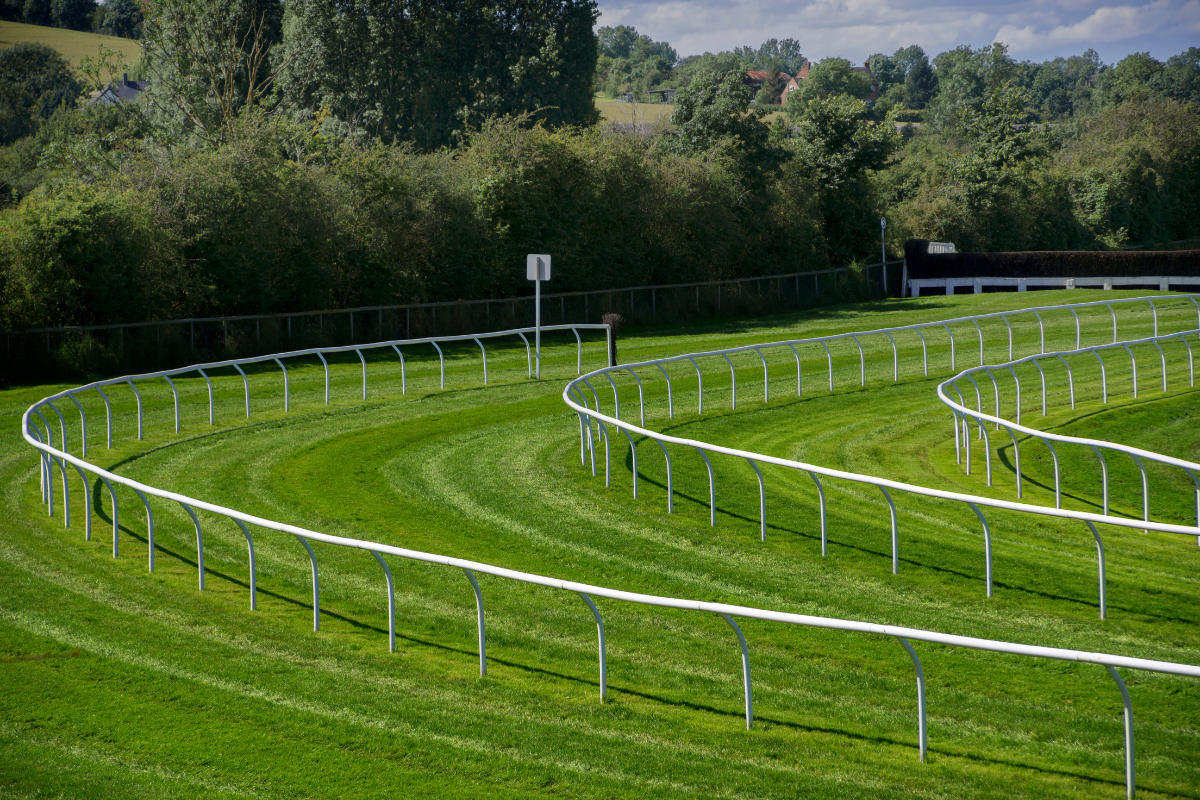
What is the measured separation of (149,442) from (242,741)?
1094 centimetres

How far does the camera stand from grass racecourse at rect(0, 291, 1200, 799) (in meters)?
5.69

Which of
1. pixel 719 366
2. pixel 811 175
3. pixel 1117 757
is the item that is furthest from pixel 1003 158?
pixel 1117 757

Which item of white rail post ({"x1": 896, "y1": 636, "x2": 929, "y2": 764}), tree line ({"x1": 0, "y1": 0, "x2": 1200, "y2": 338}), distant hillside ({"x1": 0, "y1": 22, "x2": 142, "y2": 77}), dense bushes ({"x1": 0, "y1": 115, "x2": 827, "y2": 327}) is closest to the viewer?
white rail post ({"x1": 896, "y1": 636, "x2": 929, "y2": 764})

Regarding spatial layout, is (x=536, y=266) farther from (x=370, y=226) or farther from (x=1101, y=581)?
(x=1101, y=581)

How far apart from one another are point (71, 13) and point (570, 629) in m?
140

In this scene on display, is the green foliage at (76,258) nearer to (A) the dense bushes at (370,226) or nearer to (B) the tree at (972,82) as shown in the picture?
(A) the dense bushes at (370,226)

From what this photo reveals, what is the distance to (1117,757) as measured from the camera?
18.4 feet

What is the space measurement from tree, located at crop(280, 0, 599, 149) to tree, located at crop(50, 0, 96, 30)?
98.2m

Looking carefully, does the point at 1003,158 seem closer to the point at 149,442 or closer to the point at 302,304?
the point at 302,304

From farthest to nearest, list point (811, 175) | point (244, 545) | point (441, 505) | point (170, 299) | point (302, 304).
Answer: point (811, 175), point (302, 304), point (170, 299), point (441, 505), point (244, 545)

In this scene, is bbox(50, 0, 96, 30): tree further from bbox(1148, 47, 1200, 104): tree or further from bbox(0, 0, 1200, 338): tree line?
bbox(1148, 47, 1200, 104): tree

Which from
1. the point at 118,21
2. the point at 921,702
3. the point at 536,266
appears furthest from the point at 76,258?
the point at 118,21

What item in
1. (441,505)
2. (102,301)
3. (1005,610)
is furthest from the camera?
(102,301)

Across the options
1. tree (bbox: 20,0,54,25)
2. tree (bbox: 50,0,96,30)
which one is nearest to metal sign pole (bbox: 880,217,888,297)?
tree (bbox: 20,0,54,25)
